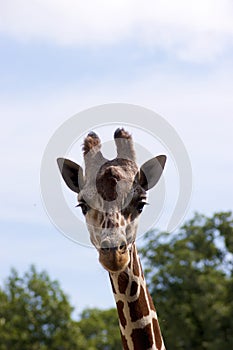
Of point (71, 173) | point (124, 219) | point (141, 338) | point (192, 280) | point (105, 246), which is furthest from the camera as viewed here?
point (192, 280)

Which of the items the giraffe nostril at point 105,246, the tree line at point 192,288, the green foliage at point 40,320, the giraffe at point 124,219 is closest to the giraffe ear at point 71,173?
the giraffe at point 124,219

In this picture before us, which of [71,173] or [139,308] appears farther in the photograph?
[71,173]

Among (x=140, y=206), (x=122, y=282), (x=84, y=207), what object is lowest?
(x=122, y=282)

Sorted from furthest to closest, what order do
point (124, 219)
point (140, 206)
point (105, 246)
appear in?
point (140, 206)
point (124, 219)
point (105, 246)

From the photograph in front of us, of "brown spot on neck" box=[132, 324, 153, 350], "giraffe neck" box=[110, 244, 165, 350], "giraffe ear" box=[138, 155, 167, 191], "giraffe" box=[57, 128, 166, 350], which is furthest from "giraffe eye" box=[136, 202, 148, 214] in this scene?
"brown spot on neck" box=[132, 324, 153, 350]

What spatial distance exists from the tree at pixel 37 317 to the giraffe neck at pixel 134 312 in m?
56.2

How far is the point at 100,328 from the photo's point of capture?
228ft

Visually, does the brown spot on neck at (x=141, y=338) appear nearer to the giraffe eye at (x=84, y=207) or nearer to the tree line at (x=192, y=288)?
the giraffe eye at (x=84, y=207)

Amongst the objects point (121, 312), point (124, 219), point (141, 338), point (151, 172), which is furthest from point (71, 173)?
point (141, 338)

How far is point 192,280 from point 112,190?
159 feet

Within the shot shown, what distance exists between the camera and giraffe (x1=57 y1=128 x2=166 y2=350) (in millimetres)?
8992

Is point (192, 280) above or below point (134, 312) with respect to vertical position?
above

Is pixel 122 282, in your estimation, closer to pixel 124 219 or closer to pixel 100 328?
pixel 124 219

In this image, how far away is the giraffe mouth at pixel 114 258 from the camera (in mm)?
8508
